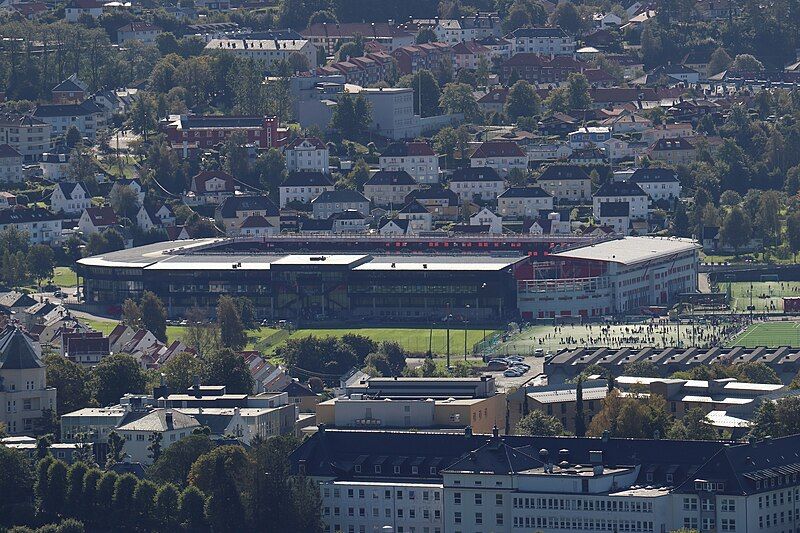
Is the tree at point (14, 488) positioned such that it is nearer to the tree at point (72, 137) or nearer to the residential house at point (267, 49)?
the tree at point (72, 137)

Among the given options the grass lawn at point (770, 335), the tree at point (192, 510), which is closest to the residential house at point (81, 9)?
the grass lawn at point (770, 335)

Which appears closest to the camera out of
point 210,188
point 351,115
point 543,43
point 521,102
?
point 210,188

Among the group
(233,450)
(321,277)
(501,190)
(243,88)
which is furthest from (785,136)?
(233,450)

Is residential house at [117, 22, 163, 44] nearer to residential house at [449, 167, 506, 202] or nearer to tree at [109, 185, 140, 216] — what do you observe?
residential house at [449, 167, 506, 202]

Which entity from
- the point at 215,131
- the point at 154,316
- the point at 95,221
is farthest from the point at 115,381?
the point at 215,131

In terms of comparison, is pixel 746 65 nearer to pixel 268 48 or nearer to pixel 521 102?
pixel 521 102

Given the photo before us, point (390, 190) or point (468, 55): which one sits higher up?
point (468, 55)
